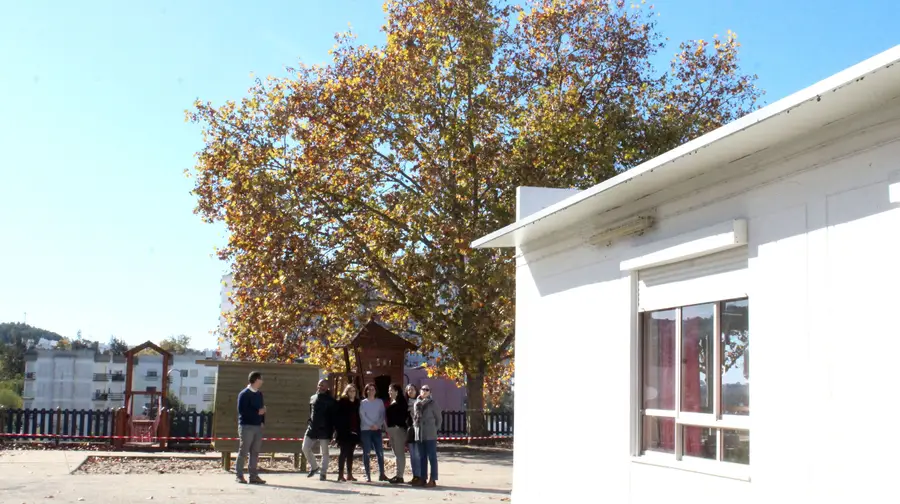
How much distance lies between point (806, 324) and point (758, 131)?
148 centimetres

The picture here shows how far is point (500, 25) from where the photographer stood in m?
30.1

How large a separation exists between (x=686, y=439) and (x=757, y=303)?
1.77 meters

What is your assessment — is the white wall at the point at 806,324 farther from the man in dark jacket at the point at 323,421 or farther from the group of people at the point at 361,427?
the man in dark jacket at the point at 323,421

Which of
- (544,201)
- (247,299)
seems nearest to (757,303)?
(544,201)

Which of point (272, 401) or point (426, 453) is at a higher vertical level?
point (272, 401)

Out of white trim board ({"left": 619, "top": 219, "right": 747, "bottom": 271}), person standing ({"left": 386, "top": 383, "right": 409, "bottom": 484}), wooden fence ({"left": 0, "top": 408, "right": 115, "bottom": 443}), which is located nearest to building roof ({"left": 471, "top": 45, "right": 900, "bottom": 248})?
white trim board ({"left": 619, "top": 219, "right": 747, "bottom": 271})

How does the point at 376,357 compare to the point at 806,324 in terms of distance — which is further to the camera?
the point at 376,357

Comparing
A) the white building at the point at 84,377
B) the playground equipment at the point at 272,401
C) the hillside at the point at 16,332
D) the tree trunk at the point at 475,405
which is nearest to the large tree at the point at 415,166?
the tree trunk at the point at 475,405

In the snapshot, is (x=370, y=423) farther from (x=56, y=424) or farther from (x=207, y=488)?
(x=56, y=424)

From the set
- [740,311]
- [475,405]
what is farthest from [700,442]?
[475,405]

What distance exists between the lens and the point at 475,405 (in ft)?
102

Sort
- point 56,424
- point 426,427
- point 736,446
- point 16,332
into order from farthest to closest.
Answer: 1. point 16,332
2. point 56,424
3. point 426,427
4. point 736,446

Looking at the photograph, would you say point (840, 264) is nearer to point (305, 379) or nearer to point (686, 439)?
point (686, 439)

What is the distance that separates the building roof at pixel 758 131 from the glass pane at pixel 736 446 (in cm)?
229
